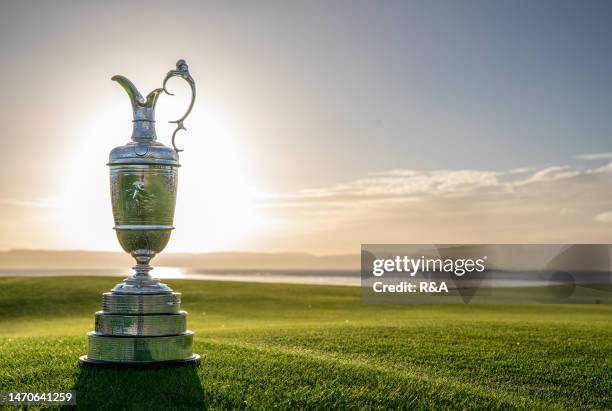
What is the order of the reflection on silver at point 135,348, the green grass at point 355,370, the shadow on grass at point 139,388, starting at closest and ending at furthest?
the shadow on grass at point 139,388, the green grass at point 355,370, the reflection on silver at point 135,348

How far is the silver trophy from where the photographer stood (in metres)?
8.07

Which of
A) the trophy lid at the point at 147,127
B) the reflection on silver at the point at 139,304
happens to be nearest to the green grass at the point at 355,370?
the reflection on silver at the point at 139,304

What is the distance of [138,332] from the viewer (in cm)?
809

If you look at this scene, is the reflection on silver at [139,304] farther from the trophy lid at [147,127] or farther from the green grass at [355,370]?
the trophy lid at [147,127]

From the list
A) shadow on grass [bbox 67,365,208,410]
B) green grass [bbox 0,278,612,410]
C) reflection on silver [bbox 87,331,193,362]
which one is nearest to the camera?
shadow on grass [bbox 67,365,208,410]

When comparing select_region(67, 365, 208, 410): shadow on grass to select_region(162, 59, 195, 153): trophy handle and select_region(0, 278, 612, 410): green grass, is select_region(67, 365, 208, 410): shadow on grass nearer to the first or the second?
select_region(0, 278, 612, 410): green grass

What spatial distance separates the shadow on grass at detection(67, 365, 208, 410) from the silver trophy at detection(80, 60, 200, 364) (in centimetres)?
22

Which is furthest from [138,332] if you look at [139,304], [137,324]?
[139,304]

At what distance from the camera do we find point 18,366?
8672mm

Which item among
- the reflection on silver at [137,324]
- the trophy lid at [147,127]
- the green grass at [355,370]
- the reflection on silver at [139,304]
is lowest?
the green grass at [355,370]

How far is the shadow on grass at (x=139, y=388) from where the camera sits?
6.84m

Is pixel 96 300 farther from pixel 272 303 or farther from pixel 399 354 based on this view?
pixel 399 354

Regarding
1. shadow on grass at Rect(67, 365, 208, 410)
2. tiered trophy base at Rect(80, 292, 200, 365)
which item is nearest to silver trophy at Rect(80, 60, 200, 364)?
A: tiered trophy base at Rect(80, 292, 200, 365)

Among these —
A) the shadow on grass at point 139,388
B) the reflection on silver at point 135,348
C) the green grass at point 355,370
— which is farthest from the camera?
the reflection on silver at point 135,348
